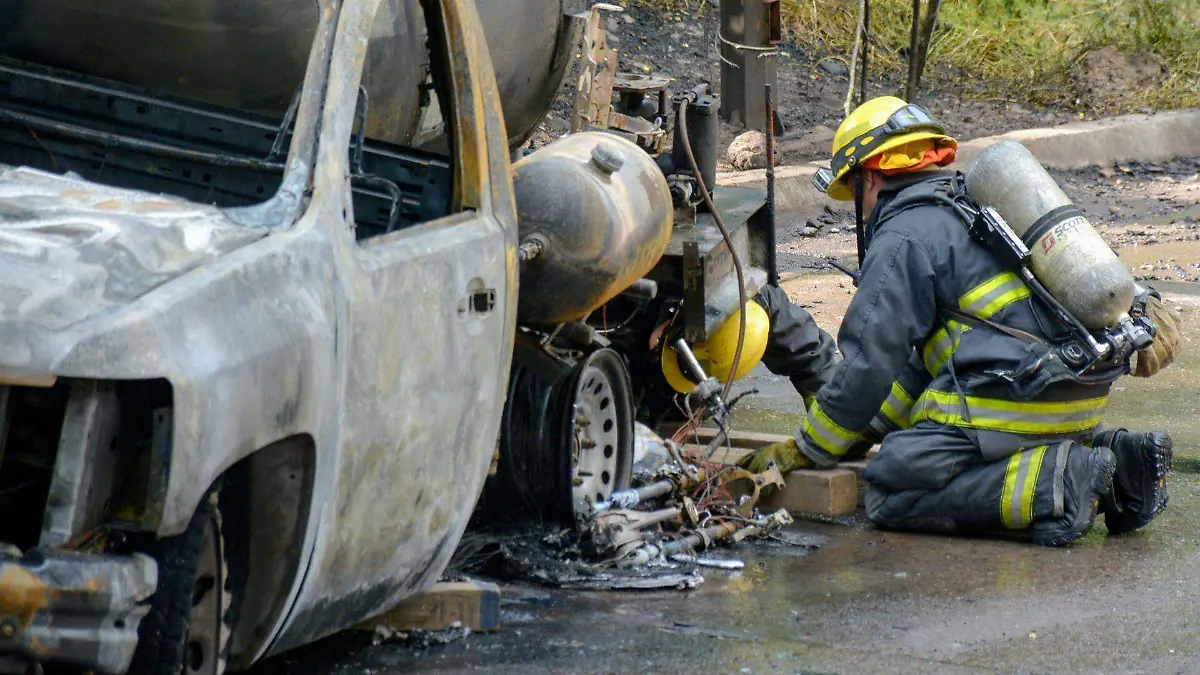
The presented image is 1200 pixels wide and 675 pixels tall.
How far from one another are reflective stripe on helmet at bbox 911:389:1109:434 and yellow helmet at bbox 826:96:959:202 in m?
0.92

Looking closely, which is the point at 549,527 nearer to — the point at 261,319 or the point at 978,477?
the point at 978,477

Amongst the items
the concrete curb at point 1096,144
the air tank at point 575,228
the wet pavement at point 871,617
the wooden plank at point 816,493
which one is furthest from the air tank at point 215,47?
the concrete curb at point 1096,144

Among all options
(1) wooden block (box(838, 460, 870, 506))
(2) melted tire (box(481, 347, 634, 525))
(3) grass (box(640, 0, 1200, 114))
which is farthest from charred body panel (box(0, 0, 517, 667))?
(3) grass (box(640, 0, 1200, 114))

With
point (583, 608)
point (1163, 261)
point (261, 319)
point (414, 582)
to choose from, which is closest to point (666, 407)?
point (583, 608)

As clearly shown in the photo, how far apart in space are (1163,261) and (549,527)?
25.6 ft

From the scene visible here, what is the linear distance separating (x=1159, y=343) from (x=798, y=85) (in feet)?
41.6

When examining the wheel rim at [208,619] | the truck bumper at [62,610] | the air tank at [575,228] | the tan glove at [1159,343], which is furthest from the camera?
the tan glove at [1159,343]

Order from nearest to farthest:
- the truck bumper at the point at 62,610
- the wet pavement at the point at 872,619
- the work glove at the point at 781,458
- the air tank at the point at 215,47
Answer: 1. the truck bumper at the point at 62,610
2. the wet pavement at the point at 872,619
3. the air tank at the point at 215,47
4. the work glove at the point at 781,458

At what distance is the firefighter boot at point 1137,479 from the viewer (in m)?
5.39

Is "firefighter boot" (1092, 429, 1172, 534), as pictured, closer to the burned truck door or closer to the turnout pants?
the turnout pants

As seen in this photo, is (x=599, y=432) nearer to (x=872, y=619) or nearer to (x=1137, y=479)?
(x=872, y=619)

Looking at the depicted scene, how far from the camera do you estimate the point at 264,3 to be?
5.02 meters

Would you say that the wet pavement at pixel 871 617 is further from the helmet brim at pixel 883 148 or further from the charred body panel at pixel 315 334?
the helmet brim at pixel 883 148

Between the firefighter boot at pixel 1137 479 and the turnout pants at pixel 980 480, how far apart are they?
14 centimetres
